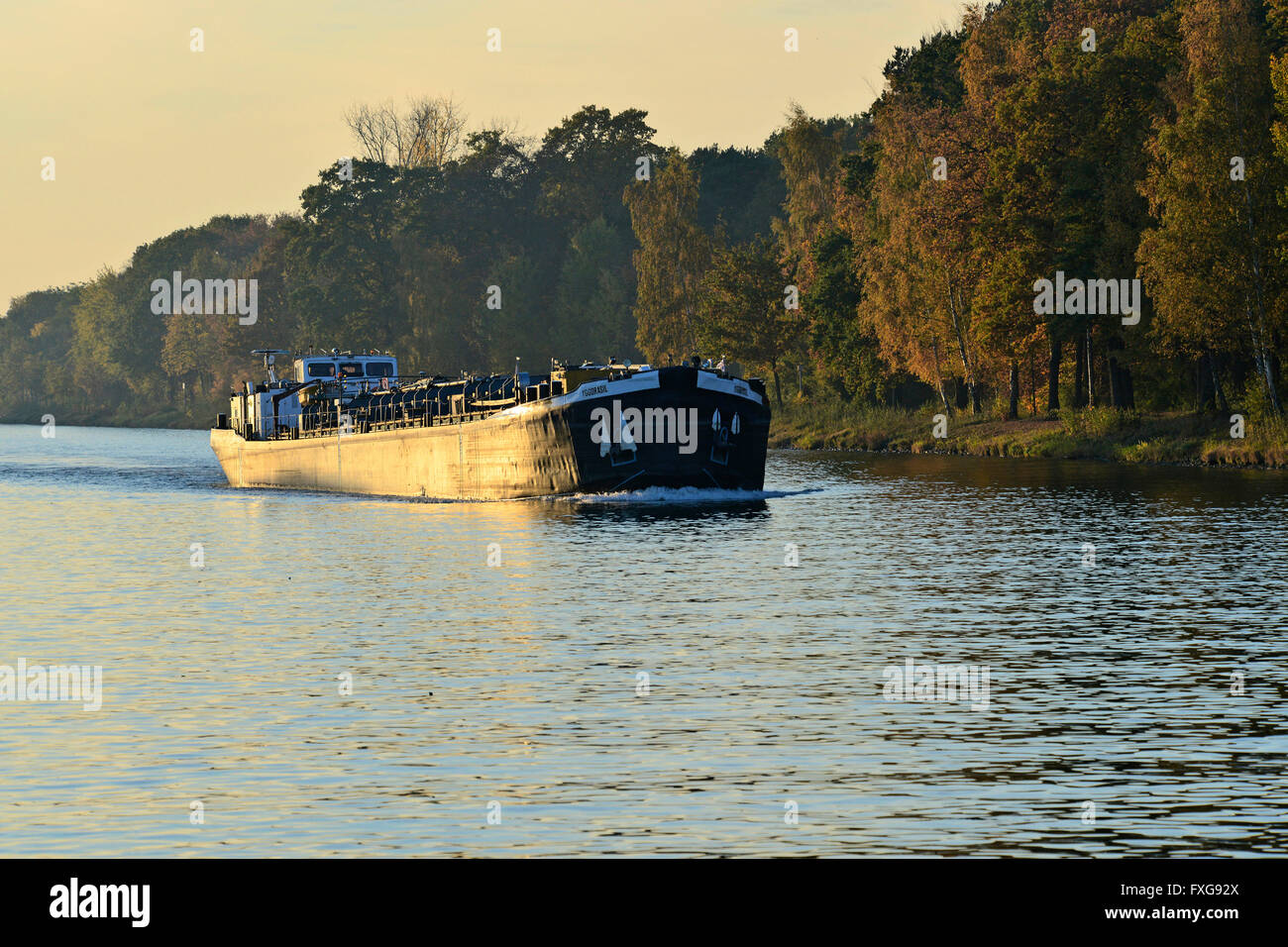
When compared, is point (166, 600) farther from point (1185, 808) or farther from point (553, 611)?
point (1185, 808)

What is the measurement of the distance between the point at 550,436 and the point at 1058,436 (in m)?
33.8

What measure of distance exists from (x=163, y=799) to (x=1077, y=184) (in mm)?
79109

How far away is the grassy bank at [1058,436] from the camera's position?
76.2 meters

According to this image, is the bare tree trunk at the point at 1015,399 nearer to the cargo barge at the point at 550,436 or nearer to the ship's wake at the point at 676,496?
the cargo barge at the point at 550,436

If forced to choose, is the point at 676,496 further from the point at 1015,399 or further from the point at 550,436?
the point at 1015,399

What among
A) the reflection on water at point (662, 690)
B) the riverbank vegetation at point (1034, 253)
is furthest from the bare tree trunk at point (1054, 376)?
the reflection on water at point (662, 690)

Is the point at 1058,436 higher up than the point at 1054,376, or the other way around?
the point at 1054,376

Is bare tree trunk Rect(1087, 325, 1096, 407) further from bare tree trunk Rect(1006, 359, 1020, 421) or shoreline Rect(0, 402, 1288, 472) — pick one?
bare tree trunk Rect(1006, 359, 1020, 421)

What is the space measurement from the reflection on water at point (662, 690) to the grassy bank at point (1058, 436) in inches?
876

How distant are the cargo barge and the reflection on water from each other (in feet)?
39.0

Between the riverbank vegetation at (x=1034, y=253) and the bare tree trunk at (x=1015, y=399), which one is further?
the bare tree trunk at (x=1015, y=399)

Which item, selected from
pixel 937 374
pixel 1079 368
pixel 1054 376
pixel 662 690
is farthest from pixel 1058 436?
pixel 662 690

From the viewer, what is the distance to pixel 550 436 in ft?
228
